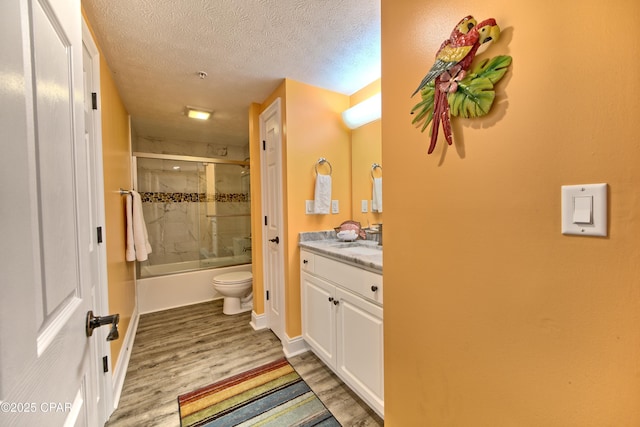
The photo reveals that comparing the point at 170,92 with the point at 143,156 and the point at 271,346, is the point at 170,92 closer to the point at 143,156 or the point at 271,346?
the point at 143,156

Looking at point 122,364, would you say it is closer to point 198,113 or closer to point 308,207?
point 308,207

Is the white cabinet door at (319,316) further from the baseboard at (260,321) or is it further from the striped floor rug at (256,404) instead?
the baseboard at (260,321)


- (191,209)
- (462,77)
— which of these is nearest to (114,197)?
(191,209)

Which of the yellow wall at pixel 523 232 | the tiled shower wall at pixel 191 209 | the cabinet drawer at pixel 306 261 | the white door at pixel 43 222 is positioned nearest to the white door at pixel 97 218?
the white door at pixel 43 222

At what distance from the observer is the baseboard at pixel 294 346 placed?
1.99m

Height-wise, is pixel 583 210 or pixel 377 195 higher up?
pixel 377 195

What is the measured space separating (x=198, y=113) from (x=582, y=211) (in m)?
2.90

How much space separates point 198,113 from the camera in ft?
8.41

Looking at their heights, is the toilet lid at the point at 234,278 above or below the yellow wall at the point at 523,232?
below

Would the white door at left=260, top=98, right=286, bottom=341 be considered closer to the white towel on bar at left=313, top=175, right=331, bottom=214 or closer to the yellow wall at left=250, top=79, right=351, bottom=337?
the yellow wall at left=250, top=79, right=351, bottom=337

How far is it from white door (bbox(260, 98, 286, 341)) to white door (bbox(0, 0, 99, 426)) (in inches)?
56.8

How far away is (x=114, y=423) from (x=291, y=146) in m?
2.00

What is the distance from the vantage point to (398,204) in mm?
981

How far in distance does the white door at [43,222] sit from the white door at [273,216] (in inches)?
56.8
